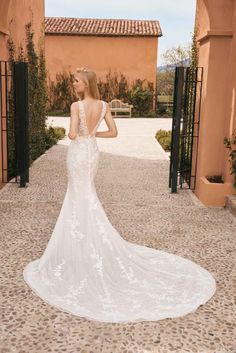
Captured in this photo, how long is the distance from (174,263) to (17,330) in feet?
6.10

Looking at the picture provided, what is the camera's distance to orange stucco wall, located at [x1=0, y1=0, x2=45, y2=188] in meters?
7.42

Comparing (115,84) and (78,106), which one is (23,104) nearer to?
(78,106)

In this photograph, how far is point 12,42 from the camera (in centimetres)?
864

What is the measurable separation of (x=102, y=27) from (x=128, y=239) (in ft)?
78.5

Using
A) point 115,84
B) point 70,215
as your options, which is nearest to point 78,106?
point 70,215

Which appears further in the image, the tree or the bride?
the tree

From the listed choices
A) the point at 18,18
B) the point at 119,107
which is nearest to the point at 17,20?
the point at 18,18

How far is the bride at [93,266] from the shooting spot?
3.51 meters

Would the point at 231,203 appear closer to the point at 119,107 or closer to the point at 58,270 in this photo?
the point at 58,270

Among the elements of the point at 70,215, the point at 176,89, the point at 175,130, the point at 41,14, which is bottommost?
the point at 70,215

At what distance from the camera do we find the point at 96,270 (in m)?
3.92

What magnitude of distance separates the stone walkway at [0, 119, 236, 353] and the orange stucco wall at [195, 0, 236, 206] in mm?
640

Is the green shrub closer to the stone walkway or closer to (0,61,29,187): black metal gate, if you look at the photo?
the stone walkway

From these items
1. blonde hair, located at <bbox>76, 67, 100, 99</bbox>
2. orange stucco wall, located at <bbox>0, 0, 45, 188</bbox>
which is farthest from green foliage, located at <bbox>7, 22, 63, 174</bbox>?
blonde hair, located at <bbox>76, 67, 100, 99</bbox>
